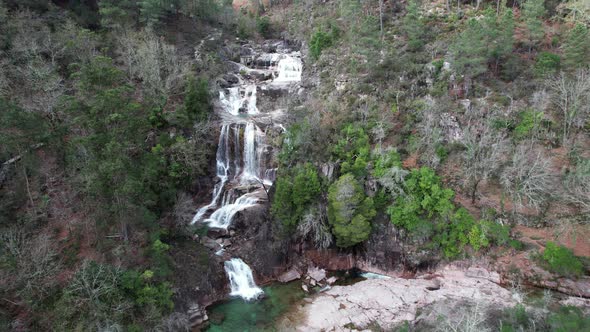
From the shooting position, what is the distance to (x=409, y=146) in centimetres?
3588

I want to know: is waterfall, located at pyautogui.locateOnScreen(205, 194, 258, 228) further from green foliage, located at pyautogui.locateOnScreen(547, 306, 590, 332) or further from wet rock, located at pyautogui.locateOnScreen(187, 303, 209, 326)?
green foliage, located at pyautogui.locateOnScreen(547, 306, 590, 332)

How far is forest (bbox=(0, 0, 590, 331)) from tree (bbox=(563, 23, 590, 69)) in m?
0.16

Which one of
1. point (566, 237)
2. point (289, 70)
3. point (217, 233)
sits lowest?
point (217, 233)

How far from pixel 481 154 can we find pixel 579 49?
48.0 feet

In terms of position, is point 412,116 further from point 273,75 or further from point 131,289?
point 131,289

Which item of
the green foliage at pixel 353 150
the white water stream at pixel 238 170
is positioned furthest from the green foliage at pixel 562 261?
the white water stream at pixel 238 170

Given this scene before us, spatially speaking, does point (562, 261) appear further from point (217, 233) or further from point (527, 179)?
point (217, 233)

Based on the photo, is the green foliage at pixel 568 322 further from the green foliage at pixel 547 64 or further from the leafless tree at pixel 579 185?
the green foliage at pixel 547 64

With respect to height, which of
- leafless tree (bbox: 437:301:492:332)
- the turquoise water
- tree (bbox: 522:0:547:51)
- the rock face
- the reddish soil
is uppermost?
tree (bbox: 522:0:547:51)

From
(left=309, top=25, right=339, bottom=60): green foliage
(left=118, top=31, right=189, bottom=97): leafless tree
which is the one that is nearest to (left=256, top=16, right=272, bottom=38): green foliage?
(left=309, top=25, right=339, bottom=60): green foliage

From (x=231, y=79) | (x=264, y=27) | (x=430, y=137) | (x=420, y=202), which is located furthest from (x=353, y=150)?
(x=264, y=27)

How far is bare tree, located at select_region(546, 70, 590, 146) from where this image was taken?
31.1 meters

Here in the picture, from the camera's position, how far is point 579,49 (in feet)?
111

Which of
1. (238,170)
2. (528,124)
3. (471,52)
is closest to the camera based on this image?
(528,124)
